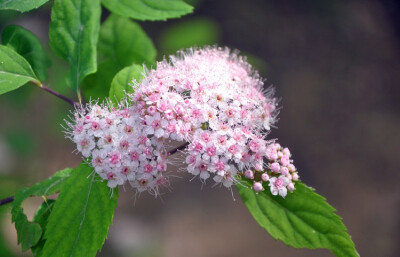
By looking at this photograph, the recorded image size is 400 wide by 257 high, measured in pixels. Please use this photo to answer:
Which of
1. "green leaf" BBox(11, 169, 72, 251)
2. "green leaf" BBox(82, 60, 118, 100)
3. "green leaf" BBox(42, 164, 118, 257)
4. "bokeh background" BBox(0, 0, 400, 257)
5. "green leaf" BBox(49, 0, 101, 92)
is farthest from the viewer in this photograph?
"bokeh background" BBox(0, 0, 400, 257)

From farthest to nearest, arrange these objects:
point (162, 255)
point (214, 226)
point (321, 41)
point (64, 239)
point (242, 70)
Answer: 1. point (321, 41)
2. point (214, 226)
3. point (162, 255)
4. point (242, 70)
5. point (64, 239)

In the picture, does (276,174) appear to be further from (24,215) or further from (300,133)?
(300,133)

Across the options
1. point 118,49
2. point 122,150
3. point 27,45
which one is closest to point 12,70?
point 27,45

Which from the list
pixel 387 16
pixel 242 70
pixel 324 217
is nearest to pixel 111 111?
pixel 242 70

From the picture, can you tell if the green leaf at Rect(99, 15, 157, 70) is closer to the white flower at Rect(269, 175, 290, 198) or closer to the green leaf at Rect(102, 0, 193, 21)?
the green leaf at Rect(102, 0, 193, 21)

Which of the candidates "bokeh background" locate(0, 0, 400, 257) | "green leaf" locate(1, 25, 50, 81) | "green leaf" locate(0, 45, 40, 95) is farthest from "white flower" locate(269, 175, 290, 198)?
"bokeh background" locate(0, 0, 400, 257)

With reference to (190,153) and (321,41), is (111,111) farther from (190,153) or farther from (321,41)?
(321,41)
